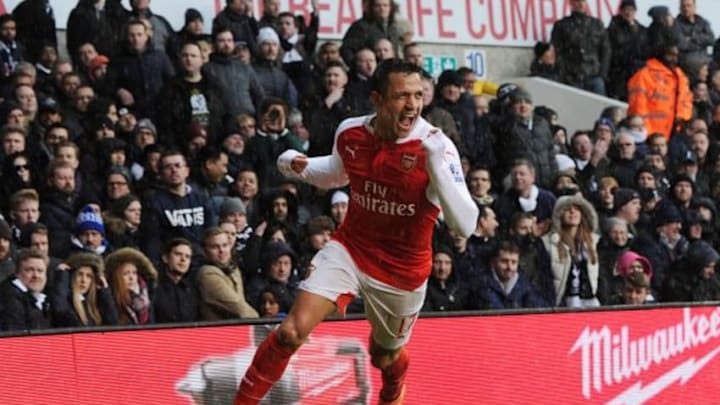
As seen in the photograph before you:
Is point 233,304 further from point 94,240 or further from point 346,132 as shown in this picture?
point 346,132

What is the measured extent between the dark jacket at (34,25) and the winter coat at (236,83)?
4.53 ft

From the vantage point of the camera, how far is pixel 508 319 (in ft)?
43.2

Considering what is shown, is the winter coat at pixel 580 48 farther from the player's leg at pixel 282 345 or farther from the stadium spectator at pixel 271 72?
the player's leg at pixel 282 345

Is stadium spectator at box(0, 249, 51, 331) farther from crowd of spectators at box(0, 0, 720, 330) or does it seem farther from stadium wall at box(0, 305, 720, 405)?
stadium wall at box(0, 305, 720, 405)

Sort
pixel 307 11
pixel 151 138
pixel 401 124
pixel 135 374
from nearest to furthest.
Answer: pixel 401 124 < pixel 135 374 < pixel 151 138 < pixel 307 11

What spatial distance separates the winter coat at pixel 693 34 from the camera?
71.2 ft

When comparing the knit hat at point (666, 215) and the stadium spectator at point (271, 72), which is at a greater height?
the stadium spectator at point (271, 72)

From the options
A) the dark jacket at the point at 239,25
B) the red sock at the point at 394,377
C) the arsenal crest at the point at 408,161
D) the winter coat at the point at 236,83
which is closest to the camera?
the arsenal crest at the point at 408,161

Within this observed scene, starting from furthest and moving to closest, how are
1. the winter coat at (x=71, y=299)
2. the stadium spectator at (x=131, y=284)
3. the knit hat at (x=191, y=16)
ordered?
the knit hat at (x=191, y=16) < the stadium spectator at (x=131, y=284) < the winter coat at (x=71, y=299)

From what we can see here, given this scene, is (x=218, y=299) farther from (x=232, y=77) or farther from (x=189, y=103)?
(x=232, y=77)

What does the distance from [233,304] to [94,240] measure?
1.08m

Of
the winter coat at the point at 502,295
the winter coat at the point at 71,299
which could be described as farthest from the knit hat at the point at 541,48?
the winter coat at the point at 71,299

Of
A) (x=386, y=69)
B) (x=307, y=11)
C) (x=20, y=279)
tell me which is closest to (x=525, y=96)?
(x=307, y=11)

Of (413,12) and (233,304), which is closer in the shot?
(233,304)
